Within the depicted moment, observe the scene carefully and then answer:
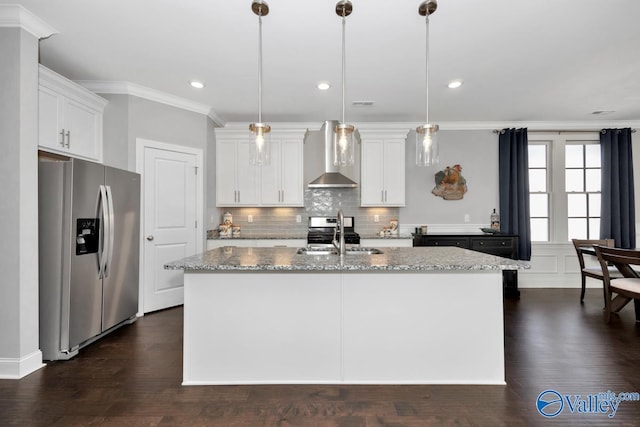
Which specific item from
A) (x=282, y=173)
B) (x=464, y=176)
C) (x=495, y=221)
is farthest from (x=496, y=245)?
(x=282, y=173)

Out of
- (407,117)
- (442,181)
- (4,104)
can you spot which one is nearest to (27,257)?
(4,104)

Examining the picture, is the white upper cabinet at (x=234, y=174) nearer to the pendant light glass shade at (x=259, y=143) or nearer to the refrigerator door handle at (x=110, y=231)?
the refrigerator door handle at (x=110, y=231)

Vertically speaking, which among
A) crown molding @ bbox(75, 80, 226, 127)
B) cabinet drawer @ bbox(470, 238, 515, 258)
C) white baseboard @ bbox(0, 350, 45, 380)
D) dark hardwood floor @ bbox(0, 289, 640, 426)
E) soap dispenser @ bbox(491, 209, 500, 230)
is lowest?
dark hardwood floor @ bbox(0, 289, 640, 426)

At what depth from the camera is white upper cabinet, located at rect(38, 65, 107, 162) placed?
2793 millimetres

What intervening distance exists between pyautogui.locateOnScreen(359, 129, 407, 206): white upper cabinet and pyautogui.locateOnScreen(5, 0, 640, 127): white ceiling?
597 mm

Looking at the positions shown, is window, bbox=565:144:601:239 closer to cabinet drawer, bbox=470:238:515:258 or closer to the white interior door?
cabinet drawer, bbox=470:238:515:258

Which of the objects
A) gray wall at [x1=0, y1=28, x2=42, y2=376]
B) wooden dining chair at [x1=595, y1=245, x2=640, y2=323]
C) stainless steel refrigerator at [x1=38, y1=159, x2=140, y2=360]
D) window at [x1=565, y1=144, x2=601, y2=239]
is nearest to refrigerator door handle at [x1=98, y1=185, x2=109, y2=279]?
stainless steel refrigerator at [x1=38, y1=159, x2=140, y2=360]

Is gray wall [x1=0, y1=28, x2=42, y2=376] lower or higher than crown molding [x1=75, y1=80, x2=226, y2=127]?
lower

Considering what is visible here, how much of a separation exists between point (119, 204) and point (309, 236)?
242 centimetres

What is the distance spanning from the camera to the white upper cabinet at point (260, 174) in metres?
4.84

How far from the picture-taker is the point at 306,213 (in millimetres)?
5172

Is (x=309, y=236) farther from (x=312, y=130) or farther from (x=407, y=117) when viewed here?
(x=407, y=117)

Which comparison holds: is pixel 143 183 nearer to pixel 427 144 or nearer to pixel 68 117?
pixel 68 117

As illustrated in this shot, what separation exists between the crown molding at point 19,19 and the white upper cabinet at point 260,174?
A: 2.48 metres
